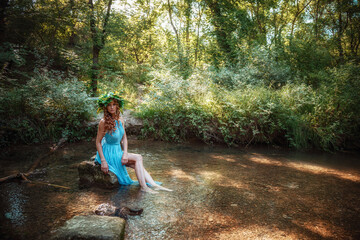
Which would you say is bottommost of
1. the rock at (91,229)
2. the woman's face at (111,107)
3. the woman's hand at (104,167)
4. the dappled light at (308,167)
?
the dappled light at (308,167)

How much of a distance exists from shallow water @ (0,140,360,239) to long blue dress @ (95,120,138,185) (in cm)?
28

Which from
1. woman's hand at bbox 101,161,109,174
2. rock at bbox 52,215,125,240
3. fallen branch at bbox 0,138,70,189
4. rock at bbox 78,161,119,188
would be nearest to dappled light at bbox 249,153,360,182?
rock at bbox 78,161,119,188

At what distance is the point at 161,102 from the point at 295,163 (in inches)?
232

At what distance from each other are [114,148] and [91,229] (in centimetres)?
212

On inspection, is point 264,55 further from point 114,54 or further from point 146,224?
point 146,224

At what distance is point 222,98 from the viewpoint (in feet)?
31.4

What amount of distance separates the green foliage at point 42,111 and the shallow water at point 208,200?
4.74ft

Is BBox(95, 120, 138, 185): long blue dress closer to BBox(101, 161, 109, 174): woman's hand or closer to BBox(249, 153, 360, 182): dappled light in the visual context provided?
BBox(101, 161, 109, 174): woman's hand

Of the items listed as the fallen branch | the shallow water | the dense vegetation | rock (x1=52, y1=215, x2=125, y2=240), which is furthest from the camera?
the dense vegetation

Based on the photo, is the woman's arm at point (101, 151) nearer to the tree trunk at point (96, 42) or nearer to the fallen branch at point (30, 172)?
the fallen branch at point (30, 172)

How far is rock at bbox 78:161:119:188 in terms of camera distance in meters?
4.21

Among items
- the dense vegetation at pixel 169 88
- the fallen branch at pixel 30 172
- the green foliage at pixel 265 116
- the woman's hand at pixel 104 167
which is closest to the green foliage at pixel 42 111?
the dense vegetation at pixel 169 88

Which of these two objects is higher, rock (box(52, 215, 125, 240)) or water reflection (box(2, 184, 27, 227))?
rock (box(52, 215, 125, 240))

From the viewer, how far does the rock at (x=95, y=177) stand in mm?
4211
